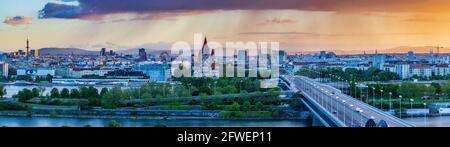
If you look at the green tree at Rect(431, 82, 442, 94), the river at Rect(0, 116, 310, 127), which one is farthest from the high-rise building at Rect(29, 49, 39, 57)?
the green tree at Rect(431, 82, 442, 94)

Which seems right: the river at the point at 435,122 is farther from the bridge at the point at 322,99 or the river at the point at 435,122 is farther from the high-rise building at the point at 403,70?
the high-rise building at the point at 403,70

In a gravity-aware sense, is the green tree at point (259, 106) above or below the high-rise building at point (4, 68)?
below

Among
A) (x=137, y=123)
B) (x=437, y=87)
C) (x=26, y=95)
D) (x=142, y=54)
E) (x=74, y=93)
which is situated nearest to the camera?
(x=137, y=123)

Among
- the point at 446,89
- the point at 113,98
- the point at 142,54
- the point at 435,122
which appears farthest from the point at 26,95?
the point at 446,89

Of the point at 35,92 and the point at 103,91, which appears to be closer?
the point at 35,92

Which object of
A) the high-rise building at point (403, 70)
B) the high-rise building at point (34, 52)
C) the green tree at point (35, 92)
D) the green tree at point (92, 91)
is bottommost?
the green tree at point (92, 91)

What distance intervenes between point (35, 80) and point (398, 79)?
14.4ft

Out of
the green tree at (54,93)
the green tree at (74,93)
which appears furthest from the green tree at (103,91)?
the green tree at (54,93)

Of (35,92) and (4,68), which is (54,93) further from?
(4,68)

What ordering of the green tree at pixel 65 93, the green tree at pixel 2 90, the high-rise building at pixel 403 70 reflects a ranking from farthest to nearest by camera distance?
the high-rise building at pixel 403 70 < the green tree at pixel 65 93 < the green tree at pixel 2 90

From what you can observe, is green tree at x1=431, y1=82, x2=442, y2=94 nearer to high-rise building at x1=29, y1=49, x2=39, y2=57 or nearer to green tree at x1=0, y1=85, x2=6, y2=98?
green tree at x1=0, y1=85, x2=6, y2=98

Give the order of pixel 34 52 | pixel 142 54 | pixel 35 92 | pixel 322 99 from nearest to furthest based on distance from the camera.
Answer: pixel 34 52 < pixel 142 54 < pixel 35 92 < pixel 322 99

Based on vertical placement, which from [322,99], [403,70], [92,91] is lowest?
[322,99]
